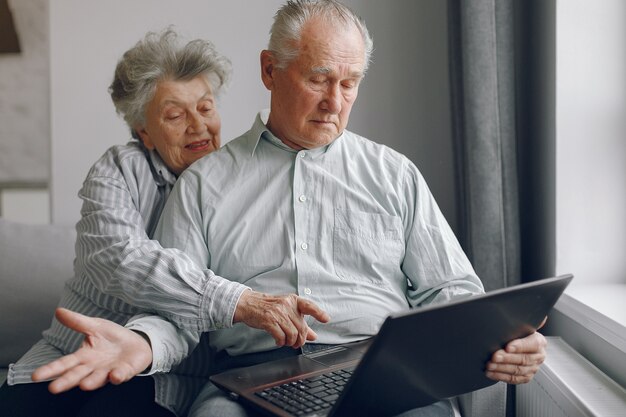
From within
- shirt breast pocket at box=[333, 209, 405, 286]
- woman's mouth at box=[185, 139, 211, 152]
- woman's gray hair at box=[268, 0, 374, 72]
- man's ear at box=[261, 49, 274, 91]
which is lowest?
shirt breast pocket at box=[333, 209, 405, 286]

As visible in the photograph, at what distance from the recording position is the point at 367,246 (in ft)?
5.43

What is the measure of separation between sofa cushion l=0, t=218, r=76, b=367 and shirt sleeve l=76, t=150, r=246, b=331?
1.55 ft

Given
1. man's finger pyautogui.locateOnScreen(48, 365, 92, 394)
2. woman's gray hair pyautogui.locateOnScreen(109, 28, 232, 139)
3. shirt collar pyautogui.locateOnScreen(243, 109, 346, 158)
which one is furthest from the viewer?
woman's gray hair pyautogui.locateOnScreen(109, 28, 232, 139)

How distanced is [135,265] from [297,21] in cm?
64

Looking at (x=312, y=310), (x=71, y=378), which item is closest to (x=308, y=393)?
(x=312, y=310)

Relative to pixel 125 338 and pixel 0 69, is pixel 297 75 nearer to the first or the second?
pixel 125 338

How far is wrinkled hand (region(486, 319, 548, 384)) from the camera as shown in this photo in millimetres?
1289

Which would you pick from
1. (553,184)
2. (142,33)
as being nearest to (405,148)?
(553,184)

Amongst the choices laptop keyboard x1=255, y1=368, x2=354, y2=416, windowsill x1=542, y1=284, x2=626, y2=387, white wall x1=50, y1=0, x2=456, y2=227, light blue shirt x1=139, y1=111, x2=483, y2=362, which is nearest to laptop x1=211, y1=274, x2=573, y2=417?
laptop keyboard x1=255, y1=368, x2=354, y2=416

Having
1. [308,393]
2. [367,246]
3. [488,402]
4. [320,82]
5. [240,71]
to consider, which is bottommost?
[488,402]

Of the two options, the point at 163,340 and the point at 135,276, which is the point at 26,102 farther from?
the point at 163,340

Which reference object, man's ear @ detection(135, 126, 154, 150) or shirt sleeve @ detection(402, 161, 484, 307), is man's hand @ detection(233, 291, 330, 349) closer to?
shirt sleeve @ detection(402, 161, 484, 307)

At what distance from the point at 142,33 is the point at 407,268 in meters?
1.34

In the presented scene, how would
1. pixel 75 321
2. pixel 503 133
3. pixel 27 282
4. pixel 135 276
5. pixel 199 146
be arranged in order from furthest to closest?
pixel 27 282 < pixel 503 133 < pixel 199 146 < pixel 135 276 < pixel 75 321
